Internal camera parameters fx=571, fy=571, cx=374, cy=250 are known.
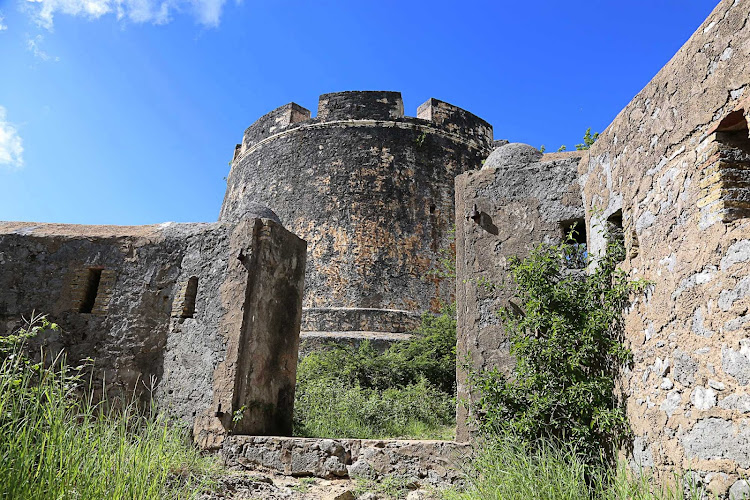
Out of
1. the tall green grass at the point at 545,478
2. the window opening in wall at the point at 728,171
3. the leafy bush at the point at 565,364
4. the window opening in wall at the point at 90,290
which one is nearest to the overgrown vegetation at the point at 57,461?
the tall green grass at the point at 545,478

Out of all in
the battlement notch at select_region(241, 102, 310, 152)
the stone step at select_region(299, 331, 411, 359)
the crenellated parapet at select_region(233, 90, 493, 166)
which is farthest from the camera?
the battlement notch at select_region(241, 102, 310, 152)

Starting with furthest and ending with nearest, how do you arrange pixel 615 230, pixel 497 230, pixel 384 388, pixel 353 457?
pixel 384 388
pixel 497 230
pixel 353 457
pixel 615 230

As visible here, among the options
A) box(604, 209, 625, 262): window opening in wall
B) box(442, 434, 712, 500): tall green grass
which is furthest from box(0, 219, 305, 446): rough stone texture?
box(604, 209, 625, 262): window opening in wall

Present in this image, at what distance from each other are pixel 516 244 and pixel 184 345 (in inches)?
135

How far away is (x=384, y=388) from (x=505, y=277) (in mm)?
4981

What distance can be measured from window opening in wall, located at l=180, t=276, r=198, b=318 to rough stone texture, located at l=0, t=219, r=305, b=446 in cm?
1

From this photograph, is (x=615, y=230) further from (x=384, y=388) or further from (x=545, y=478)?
(x=384, y=388)

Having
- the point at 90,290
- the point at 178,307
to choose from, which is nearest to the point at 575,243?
the point at 178,307

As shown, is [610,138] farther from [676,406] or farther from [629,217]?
[676,406]

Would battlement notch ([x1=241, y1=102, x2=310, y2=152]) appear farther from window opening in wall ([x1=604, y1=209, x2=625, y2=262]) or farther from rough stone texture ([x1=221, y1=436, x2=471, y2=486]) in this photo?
window opening in wall ([x1=604, y1=209, x2=625, y2=262])

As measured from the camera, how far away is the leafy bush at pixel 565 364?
13.2 ft

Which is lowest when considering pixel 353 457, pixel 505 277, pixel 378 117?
pixel 353 457

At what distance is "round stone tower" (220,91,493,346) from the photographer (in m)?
12.1

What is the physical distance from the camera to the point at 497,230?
5.12m
